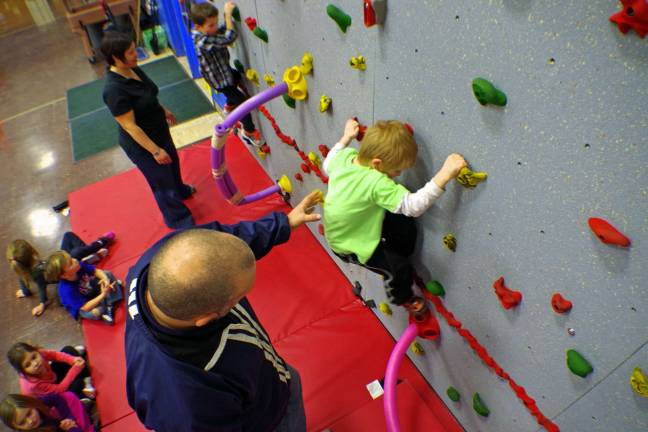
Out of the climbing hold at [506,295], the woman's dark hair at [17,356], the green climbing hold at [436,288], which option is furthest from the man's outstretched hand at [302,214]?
the woman's dark hair at [17,356]

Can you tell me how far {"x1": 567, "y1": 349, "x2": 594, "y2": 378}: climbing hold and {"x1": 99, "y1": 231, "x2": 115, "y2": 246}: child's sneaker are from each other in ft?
11.3

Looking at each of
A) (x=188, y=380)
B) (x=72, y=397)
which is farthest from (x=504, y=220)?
(x=72, y=397)

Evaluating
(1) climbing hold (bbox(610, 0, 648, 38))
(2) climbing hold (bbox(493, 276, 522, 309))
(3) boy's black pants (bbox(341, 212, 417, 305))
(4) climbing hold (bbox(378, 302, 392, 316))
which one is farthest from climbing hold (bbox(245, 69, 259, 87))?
(1) climbing hold (bbox(610, 0, 648, 38))

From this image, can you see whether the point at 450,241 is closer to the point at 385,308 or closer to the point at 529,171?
the point at 529,171

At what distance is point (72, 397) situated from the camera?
2.56 metres

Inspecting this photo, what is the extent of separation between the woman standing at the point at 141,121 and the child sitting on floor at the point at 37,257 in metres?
0.57

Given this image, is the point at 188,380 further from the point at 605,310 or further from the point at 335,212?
the point at 605,310

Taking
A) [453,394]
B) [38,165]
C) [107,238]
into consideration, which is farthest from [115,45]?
[38,165]

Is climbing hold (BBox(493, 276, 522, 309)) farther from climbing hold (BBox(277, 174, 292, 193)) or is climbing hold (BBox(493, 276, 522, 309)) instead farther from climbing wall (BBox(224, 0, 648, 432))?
climbing hold (BBox(277, 174, 292, 193))

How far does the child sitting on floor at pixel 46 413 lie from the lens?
7.25 feet

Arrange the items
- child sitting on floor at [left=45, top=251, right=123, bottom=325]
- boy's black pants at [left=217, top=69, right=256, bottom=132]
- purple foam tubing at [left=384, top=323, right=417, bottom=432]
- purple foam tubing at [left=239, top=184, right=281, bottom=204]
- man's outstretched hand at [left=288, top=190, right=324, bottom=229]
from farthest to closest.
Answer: purple foam tubing at [left=239, top=184, right=281, bottom=204]
boy's black pants at [left=217, top=69, right=256, bottom=132]
child sitting on floor at [left=45, top=251, right=123, bottom=325]
purple foam tubing at [left=384, top=323, right=417, bottom=432]
man's outstretched hand at [left=288, top=190, right=324, bottom=229]

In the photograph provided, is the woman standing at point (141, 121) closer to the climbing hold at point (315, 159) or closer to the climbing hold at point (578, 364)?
the climbing hold at point (315, 159)

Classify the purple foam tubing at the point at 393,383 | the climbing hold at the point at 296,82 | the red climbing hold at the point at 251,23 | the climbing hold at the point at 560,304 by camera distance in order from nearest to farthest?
the climbing hold at the point at 560,304 → the purple foam tubing at the point at 393,383 → the climbing hold at the point at 296,82 → the red climbing hold at the point at 251,23

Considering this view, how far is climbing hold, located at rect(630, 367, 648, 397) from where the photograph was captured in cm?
111
